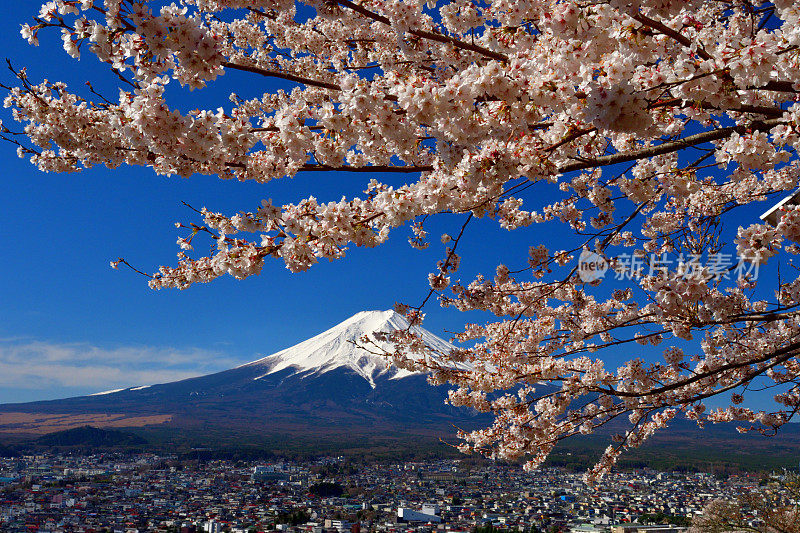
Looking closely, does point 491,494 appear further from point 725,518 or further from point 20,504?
point 20,504

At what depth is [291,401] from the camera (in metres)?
114

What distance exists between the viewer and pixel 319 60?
609cm

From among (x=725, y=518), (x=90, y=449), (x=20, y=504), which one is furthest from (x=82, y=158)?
(x=90, y=449)

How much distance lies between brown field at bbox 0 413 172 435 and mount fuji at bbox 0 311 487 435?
0.18 m

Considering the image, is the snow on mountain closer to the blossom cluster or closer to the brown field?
the brown field

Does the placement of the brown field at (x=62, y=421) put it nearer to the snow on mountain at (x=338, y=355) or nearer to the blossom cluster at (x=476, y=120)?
the snow on mountain at (x=338, y=355)

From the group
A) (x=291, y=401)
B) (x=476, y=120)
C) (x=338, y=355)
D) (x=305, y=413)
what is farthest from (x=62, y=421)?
(x=476, y=120)

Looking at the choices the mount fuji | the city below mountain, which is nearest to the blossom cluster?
the city below mountain

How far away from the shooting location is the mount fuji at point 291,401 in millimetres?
89812

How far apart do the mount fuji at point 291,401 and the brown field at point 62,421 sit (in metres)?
0.18

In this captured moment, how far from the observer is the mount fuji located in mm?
89812

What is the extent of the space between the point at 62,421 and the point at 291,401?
45194 mm

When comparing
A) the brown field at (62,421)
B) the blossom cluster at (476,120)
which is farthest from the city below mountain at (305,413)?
the blossom cluster at (476,120)

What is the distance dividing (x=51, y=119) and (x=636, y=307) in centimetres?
572
